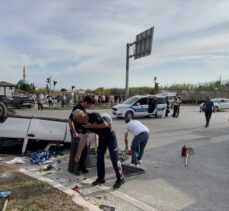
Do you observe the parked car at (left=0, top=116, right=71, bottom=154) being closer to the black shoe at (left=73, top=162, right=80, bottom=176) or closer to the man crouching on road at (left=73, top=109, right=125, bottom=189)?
the black shoe at (left=73, top=162, right=80, bottom=176)

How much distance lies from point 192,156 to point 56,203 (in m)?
5.26

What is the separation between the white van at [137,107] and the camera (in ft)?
70.2

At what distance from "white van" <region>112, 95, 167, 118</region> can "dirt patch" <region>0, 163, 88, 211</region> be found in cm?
1502

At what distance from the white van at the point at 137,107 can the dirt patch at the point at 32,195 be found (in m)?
15.0

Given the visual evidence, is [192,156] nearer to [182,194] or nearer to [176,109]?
[182,194]

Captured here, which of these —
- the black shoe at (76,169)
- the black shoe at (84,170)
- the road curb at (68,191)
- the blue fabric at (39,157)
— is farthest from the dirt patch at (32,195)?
the blue fabric at (39,157)

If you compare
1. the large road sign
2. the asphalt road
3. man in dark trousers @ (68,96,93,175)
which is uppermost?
the large road sign

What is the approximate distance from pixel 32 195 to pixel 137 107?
54.9 feet

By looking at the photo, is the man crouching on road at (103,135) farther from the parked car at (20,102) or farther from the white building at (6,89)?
the white building at (6,89)

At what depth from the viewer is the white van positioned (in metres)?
21.4

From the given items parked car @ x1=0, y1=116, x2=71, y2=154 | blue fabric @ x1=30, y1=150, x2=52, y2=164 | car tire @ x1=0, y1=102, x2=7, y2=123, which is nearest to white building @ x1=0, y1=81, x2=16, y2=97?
car tire @ x1=0, y1=102, x2=7, y2=123

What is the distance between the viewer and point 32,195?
537cm

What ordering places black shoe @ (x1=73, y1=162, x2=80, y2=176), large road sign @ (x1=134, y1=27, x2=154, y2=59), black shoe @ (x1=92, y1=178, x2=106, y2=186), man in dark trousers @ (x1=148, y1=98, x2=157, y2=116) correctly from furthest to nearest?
large road sign @ (x1=134, y1=27, x2=154, y2=59)
man in dark trousers @ (x1=148, y1=98, x2=157, y2=116)
black shoe @ (x1=73, y1=162, x2=80, y2=176)
black shoe @ (x1=92, y1=178, x2=106, y2=186)

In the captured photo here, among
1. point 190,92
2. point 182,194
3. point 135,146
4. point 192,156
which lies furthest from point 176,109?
point 190,92
